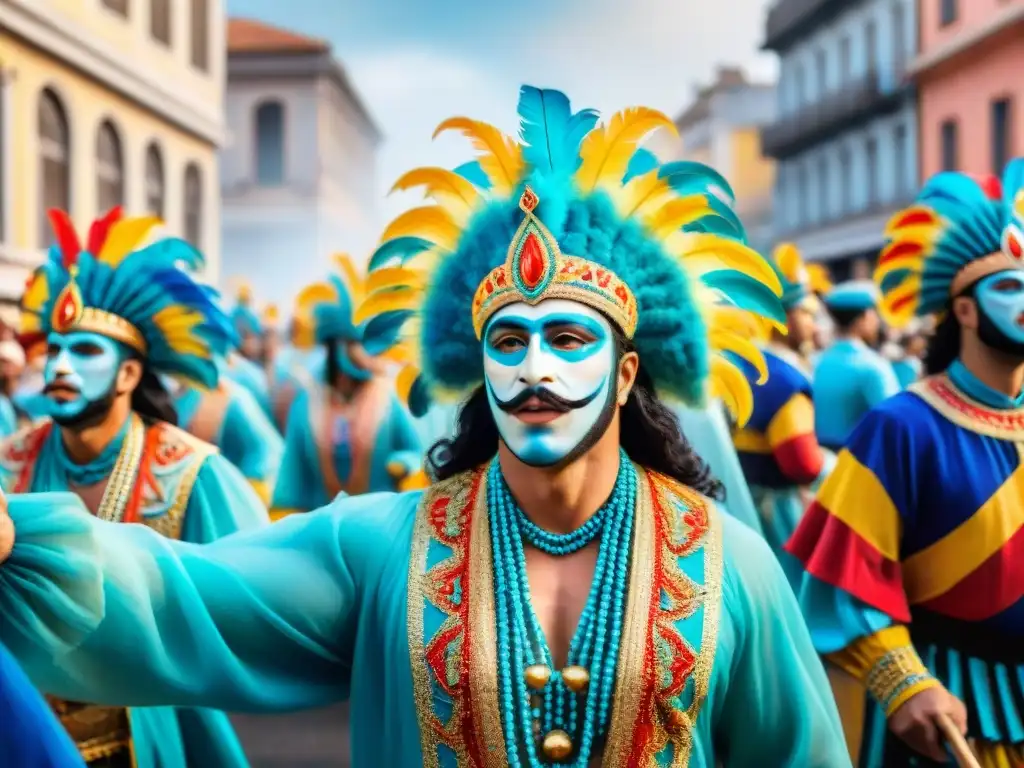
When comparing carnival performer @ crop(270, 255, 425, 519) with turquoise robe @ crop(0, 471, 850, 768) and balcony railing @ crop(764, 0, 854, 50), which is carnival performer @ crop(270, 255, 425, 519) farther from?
balcony railing @ crop(764, 0, 854, 50)

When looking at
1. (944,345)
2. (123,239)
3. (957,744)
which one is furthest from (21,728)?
(944,345)

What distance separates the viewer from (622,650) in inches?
99.3

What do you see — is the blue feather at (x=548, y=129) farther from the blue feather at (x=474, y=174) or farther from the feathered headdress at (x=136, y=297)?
the feathered headdress at (x=136, y=297)

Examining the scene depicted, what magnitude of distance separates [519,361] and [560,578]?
0.42m

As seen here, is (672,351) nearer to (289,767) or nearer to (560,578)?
(560,578)

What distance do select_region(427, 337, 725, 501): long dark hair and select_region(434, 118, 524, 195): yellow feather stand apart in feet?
1.45

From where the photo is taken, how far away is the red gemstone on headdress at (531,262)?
2658 mm

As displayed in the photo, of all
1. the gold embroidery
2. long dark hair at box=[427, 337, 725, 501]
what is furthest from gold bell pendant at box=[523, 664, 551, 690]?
long dark hair at box=[427, 337, 725, 501]

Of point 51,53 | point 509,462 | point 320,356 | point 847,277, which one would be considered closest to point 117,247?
point 509,462

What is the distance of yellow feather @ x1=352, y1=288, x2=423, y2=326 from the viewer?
117 inches

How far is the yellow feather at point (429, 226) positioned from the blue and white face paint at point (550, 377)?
0.29 meters

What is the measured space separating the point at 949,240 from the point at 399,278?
1897 millimetres

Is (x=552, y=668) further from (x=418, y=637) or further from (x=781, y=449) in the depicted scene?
(x=781, y=449)

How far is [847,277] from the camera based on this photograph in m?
35.0
